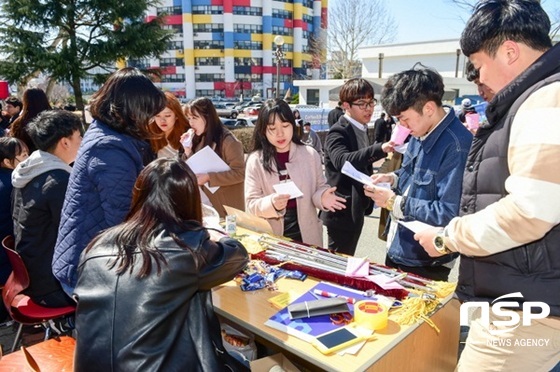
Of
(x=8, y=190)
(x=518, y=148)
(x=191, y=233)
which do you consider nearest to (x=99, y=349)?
(x=191, y=233)

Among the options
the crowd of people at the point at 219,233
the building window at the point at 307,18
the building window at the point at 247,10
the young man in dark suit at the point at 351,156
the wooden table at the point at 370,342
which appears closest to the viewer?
the crowd of people at the point at 219,233

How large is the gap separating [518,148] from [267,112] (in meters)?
1.67

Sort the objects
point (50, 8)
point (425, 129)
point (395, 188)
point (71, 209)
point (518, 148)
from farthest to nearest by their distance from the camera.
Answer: point (50, 8) → point (395, 188) → point (425, 129) → point (71, 209) → point (518, 148)

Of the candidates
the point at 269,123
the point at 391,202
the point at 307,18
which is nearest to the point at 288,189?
the point at 269,123

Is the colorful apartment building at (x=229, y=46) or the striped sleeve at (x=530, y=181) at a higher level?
the colorful apartment building at (x=229, y=46)

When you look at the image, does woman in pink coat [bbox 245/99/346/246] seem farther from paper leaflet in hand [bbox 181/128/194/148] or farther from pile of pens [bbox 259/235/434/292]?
paper leaflet in hand [bbox 181/128/194/148]

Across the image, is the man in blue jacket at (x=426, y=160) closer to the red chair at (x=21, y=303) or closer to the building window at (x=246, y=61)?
the red chair at (x=21, y=303)

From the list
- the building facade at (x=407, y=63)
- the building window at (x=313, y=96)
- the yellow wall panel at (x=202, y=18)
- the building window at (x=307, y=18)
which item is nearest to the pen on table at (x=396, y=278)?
the building facade at (x=407, y=63)

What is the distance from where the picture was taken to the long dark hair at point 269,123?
2.55 meters

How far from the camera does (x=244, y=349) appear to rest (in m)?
2.00

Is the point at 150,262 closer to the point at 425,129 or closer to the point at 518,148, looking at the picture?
the point at 518,148

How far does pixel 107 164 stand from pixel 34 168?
31.7 inches

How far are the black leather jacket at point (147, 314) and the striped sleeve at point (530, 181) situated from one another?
977 millimetres

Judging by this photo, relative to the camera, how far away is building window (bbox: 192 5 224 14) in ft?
142
